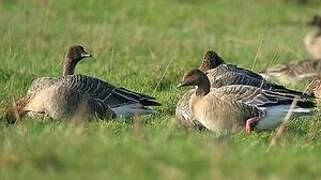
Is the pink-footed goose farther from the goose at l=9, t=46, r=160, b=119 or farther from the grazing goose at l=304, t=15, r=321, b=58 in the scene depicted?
the grazing goose at l=304, t=15, r=321, b=58

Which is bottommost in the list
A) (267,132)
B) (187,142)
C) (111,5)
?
(111,5)

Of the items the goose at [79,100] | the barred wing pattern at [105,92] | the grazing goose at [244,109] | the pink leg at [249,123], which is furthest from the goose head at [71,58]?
the pink leg at [249,123]

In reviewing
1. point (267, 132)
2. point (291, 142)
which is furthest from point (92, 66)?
point (291, 142)

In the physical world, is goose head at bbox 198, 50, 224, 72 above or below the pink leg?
below

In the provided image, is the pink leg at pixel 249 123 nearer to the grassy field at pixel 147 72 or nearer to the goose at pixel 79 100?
the grassy field at pixel 147 72

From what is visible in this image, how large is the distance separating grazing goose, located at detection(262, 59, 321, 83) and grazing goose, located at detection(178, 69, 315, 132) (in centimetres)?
596

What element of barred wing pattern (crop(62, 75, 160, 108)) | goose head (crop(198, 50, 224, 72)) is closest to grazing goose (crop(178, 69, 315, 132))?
barred wing pattern (crop(62, 75, 160, 108))

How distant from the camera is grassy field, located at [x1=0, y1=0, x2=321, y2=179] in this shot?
21.7 feet

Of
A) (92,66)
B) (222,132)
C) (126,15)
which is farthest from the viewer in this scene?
(126,15)

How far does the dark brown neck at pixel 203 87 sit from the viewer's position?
10.6 m

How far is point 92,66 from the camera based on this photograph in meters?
15.5

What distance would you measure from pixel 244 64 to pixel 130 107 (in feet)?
21.5

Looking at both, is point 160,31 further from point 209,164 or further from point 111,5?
point 209,164

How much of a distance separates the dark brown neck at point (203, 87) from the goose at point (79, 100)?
817mm
